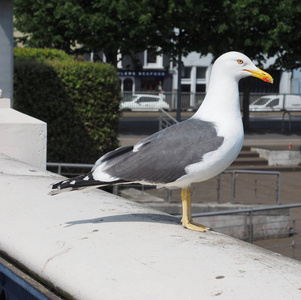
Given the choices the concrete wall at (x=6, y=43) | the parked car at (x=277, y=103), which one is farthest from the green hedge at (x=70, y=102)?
the parked car at (x=277, y=103)

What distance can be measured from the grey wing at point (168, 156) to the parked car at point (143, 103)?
39.4 meters

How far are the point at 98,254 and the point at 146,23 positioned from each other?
21.8 meters

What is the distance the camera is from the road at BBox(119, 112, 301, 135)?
2878 centimetres

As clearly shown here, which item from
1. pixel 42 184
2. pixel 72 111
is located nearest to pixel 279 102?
pixel 72 111

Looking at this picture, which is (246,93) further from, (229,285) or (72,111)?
(229,285)

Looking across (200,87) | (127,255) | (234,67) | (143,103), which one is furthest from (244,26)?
(200,87)

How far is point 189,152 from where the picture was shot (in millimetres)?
3953

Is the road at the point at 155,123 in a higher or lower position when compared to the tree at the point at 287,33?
lower

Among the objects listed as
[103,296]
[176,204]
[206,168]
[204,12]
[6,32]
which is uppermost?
[204,12]

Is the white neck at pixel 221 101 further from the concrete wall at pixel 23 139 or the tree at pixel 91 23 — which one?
the tree at pixel 91 23

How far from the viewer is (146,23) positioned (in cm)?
2411

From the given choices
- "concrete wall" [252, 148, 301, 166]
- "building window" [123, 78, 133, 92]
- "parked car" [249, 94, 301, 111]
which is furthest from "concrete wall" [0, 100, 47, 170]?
"building window" [123, 78, 133, 92]

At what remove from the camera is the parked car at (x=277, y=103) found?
143 feet

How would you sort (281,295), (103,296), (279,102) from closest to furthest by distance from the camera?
(281,295)
(103,296)
(279,102)
